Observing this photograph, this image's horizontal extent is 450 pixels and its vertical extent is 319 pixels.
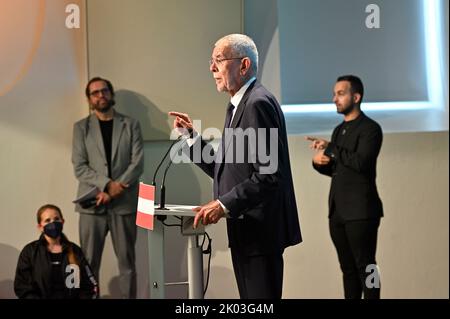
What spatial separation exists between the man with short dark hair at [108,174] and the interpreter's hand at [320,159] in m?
1.19

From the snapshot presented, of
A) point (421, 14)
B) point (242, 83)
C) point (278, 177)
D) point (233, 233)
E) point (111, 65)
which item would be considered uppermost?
point (421, 14)

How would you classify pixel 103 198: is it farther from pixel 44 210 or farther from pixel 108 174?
pixel 44 210

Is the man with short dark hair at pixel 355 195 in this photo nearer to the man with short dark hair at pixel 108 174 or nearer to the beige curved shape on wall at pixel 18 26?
the man with short dark hair at pixel 108 174

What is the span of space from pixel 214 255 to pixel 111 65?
1449 millimetres

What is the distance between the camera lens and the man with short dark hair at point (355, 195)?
5082 millimetres

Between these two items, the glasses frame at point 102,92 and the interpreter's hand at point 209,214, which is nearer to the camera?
the interpreter's hand at point 209,214

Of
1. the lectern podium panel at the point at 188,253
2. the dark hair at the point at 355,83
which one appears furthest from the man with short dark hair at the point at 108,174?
the lectern podium panel at the point at 188,253

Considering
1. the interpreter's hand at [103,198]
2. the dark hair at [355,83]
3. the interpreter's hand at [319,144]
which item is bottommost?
the interpreter's hand at [103,198]

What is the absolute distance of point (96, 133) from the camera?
209 inches

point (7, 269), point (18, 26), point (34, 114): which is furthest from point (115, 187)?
point (18, 26)

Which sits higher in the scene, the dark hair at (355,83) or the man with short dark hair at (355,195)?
the dark hair at (355,83)

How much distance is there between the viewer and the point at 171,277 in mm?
5281

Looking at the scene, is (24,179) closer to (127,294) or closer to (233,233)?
(127,294)
